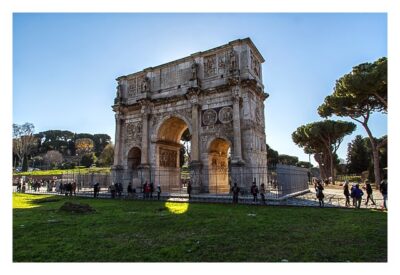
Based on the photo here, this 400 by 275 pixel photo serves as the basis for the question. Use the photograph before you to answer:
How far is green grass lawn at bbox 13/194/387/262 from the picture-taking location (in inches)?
200

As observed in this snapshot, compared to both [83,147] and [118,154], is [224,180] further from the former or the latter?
[83,147]

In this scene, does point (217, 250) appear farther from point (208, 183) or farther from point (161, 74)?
point (161, 74)

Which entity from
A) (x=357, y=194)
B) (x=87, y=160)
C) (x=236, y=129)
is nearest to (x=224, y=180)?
(x=236, y=129)

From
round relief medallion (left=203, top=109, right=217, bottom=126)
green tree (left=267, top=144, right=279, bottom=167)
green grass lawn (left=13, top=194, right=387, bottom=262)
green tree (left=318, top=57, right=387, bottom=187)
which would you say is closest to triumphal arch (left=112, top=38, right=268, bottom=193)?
round relief medallion (left=203, top=109, right=217, bottom=126)

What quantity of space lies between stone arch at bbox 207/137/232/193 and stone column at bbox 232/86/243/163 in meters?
0.86

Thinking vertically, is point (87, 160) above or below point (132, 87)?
below

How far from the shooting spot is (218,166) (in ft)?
71.5

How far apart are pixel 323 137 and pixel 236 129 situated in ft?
83.0

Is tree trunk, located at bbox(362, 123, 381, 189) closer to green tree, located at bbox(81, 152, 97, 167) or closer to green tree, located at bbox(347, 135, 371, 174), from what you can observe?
green tree, located at bbox(347, 135, 371, 174)

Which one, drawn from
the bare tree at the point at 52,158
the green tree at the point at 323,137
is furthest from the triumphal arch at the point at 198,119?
the bare tree at the point at 52,158

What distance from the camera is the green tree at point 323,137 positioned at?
1463 inches

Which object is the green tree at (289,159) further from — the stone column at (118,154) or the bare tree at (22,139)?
the bare tree at (22,139)

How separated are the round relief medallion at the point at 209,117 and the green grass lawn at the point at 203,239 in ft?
38.0

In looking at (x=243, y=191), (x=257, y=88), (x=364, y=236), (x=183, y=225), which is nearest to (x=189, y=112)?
(x=257, y=88)
